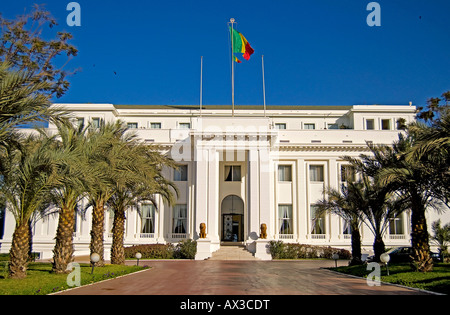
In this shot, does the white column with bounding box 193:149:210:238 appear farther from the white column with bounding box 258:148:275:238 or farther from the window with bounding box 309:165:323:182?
the window with bounding box 309:165:323:182

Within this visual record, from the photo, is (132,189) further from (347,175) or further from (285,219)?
(285,219)

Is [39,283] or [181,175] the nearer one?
[39,283]

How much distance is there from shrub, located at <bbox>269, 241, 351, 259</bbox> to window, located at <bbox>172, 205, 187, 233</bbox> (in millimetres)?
9150

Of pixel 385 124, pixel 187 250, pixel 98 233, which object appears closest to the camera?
pixel 98 233

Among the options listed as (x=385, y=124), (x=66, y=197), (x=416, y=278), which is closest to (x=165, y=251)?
(x=66, y=197)

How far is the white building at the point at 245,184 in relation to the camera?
3475 centimetres

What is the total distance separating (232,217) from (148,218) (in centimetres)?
757

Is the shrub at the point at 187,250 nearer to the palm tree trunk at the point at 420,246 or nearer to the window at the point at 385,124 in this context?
the palm tree trunk at the point at 420,246

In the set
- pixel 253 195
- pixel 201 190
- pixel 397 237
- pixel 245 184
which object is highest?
pixel 245 184

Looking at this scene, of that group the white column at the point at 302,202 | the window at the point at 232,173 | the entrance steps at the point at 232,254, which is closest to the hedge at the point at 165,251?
the entrance steps at the point at 232,254

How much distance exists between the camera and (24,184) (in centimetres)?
1498

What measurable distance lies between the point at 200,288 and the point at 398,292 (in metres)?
5.78

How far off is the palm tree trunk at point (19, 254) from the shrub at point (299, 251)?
20.1 m
